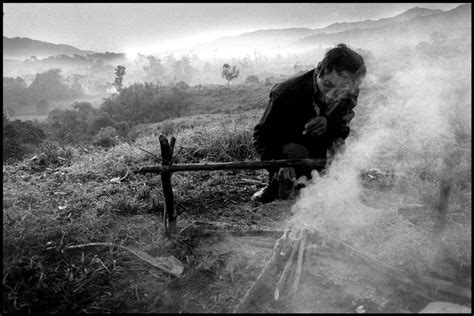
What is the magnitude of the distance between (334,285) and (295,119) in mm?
1752

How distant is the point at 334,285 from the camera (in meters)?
2.84

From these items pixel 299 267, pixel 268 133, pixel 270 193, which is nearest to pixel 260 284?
pixel 299 267

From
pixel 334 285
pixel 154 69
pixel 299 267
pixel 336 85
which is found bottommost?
pixel 334 285

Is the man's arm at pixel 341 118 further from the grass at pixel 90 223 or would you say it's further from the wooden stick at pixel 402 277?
the grass at pixel 90 223

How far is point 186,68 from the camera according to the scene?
387 feet

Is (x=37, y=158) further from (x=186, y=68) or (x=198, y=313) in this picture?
(x=186, y=68)

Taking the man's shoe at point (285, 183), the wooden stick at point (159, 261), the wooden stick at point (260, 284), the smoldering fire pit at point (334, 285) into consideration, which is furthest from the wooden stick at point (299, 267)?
the wooden stick at point (159, 261)

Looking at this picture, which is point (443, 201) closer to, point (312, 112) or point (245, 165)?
point (312, 112)

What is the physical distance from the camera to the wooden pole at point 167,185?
3.34m

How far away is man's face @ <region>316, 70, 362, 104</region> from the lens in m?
3.10

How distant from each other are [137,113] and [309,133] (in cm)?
5554

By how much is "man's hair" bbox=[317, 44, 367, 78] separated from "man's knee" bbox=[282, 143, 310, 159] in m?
0.89

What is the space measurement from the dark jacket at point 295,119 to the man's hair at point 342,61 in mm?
348

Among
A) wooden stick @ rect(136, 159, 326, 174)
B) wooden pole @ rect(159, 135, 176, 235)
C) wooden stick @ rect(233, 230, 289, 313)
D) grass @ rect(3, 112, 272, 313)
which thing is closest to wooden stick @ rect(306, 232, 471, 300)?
wooden stick @ rect(233, 230, 289, 313)
